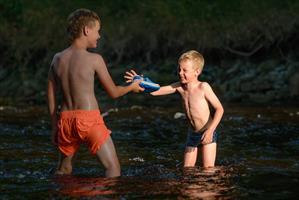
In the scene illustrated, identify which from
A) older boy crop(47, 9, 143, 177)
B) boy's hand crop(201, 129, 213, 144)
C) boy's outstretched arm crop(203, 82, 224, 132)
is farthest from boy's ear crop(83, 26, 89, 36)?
boy's hand crop(201, 129, 213, 144)

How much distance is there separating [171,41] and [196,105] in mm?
14425

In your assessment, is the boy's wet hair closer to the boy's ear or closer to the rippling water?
the boy's ear

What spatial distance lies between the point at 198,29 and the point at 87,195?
54.4ft

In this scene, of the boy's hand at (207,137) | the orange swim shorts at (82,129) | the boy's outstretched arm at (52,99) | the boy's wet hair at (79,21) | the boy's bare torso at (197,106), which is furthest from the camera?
the boy's bare torso at (197,106)

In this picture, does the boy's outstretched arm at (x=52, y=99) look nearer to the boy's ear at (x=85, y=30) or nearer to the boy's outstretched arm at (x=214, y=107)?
the boy's ear at (x=85, y=30)

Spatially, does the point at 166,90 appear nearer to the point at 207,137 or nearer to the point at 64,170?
the point at 207,137

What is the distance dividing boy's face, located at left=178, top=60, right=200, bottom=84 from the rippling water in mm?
1009

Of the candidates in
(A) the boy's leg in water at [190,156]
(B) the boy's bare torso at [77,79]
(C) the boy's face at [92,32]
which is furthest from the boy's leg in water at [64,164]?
(A) the boy's leg in water at [190,156]

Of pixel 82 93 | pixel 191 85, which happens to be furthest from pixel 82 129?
pixel 191 85

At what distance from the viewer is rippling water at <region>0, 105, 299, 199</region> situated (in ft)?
22.4

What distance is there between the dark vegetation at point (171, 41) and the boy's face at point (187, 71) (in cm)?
979

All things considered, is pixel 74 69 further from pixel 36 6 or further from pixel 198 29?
pixel 36 6

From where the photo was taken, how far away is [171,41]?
22.9 m

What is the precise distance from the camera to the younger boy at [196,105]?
833 centimetres
